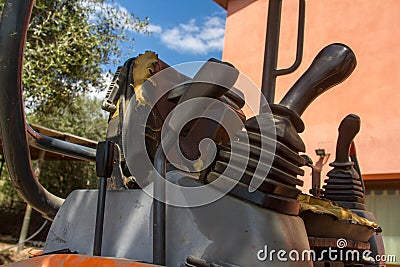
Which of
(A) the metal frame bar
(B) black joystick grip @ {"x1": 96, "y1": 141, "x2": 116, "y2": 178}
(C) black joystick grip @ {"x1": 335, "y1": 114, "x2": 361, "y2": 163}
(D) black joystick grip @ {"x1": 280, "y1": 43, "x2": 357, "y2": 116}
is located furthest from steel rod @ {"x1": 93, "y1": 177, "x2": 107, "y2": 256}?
(C) black joystick grip @ {"x1": 335, "y1": 114, "x2": 361, "y2": 163}

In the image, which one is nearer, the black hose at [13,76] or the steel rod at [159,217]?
the steel rod at [159,217]

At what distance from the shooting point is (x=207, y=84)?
3.25 feet

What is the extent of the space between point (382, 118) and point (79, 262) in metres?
6.50

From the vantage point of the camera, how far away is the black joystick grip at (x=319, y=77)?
1127mm

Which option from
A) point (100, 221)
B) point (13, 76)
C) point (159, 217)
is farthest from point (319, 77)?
point (13, 76)

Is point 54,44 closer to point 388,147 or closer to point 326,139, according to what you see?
point 326,139

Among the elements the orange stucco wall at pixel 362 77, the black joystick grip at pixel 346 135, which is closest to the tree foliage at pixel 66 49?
the orange stucco wall at pixel 362 77

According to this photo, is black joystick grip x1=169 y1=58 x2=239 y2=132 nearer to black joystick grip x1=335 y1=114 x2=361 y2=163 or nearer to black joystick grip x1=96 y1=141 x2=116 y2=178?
black joystick grip x1=96 y1=141 x2=116 y2=178

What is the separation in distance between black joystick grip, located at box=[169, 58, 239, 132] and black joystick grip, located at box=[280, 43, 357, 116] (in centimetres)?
19

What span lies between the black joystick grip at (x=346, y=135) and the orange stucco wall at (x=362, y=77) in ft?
15.0

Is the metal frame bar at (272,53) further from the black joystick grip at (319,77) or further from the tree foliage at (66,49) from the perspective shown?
the tree foliage at (66,49)

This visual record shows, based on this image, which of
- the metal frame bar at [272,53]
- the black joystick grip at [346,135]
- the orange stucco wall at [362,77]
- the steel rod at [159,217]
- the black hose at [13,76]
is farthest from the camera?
the orange stucco wall at [362,77]

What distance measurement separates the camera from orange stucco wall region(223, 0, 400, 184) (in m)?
6.63

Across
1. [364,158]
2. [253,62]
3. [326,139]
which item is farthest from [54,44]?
[364,158]
